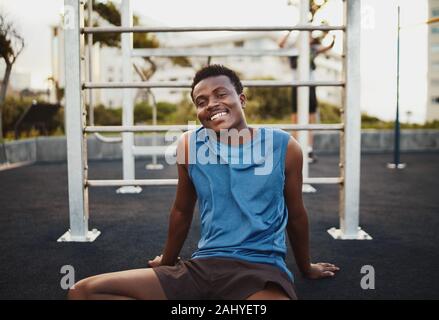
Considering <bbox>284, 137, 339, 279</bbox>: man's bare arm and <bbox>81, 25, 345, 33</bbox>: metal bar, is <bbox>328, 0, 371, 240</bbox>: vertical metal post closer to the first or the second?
<bbox>81, 25, 345, 33</bbox>: metal bar

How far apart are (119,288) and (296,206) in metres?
0.64

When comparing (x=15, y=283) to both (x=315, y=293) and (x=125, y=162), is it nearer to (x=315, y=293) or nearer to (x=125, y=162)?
(x=315, y=293)

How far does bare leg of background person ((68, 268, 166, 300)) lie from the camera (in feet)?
3.95

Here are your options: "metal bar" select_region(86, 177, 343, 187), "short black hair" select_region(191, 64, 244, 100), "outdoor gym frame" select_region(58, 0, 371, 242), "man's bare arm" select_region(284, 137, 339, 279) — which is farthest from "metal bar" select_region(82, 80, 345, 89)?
"man's bare arm" select_region(284, 137, 339, 279)

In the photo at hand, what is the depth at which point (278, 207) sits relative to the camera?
141 centimetres

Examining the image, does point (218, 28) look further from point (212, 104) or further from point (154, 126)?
point (212, 104)

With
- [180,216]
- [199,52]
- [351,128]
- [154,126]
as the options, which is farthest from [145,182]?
[199,52]

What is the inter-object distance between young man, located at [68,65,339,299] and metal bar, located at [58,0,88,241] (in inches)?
34.0

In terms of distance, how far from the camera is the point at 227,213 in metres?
1.37

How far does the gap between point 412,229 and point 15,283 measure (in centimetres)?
200

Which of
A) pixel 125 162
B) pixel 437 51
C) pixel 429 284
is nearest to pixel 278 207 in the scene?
pixel 429 284

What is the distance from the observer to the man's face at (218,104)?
4.69 feet

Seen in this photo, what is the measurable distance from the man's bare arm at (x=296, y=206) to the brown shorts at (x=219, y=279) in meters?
0.27

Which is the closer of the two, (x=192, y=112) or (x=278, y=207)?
(x=278, y=207)
